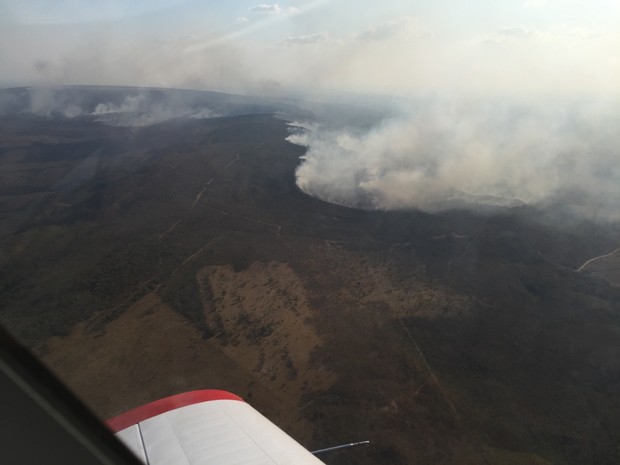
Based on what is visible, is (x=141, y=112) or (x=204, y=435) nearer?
(x=204, y=435)

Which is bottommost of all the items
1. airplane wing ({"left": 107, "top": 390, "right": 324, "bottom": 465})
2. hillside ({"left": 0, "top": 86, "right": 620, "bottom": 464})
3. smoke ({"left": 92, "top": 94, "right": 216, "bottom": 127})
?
hillside ({"left": 0, "top": 86, "right": 620, "bottom": 464})

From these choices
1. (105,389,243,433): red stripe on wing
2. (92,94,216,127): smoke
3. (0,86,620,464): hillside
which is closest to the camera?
(105,389,243,433): red stripe on wing

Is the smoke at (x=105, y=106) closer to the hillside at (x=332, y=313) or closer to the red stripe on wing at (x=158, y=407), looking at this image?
the hillside at (x=332, y=313)

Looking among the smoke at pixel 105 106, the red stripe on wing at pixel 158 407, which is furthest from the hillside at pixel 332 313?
the smoke at pixel 105 106

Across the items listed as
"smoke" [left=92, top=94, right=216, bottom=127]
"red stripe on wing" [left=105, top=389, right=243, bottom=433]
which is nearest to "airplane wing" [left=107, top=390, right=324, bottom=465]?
"red stripe on wing" [left=105, top=389, right=243, bottom=433]

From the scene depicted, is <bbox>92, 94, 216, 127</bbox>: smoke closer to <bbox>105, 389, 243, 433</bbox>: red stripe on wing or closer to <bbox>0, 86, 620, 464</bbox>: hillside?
<bbox>0, 86, 620, 464</bbox>: hillside

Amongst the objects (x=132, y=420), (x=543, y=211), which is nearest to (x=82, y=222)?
(x=132, y=420)

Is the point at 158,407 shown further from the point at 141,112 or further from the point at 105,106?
the point at 105,106

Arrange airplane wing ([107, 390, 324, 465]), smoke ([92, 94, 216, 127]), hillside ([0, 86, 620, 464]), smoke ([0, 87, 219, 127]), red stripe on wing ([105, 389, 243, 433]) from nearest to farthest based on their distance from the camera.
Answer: airplane wing ([107, 390, 324, 465]) < red stripe on wing ([105, 389, 243, 433]) < hillside ([0, 86, 620, 464]) < smoke ([92, 94, 216, 127]) < smoke ([0, 87, 219, 127])

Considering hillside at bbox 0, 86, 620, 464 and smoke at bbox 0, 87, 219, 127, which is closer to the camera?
hillside at bbox 0, 86, 620, 464

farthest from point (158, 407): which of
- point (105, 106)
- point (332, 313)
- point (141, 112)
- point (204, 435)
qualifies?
point (105, 106)
